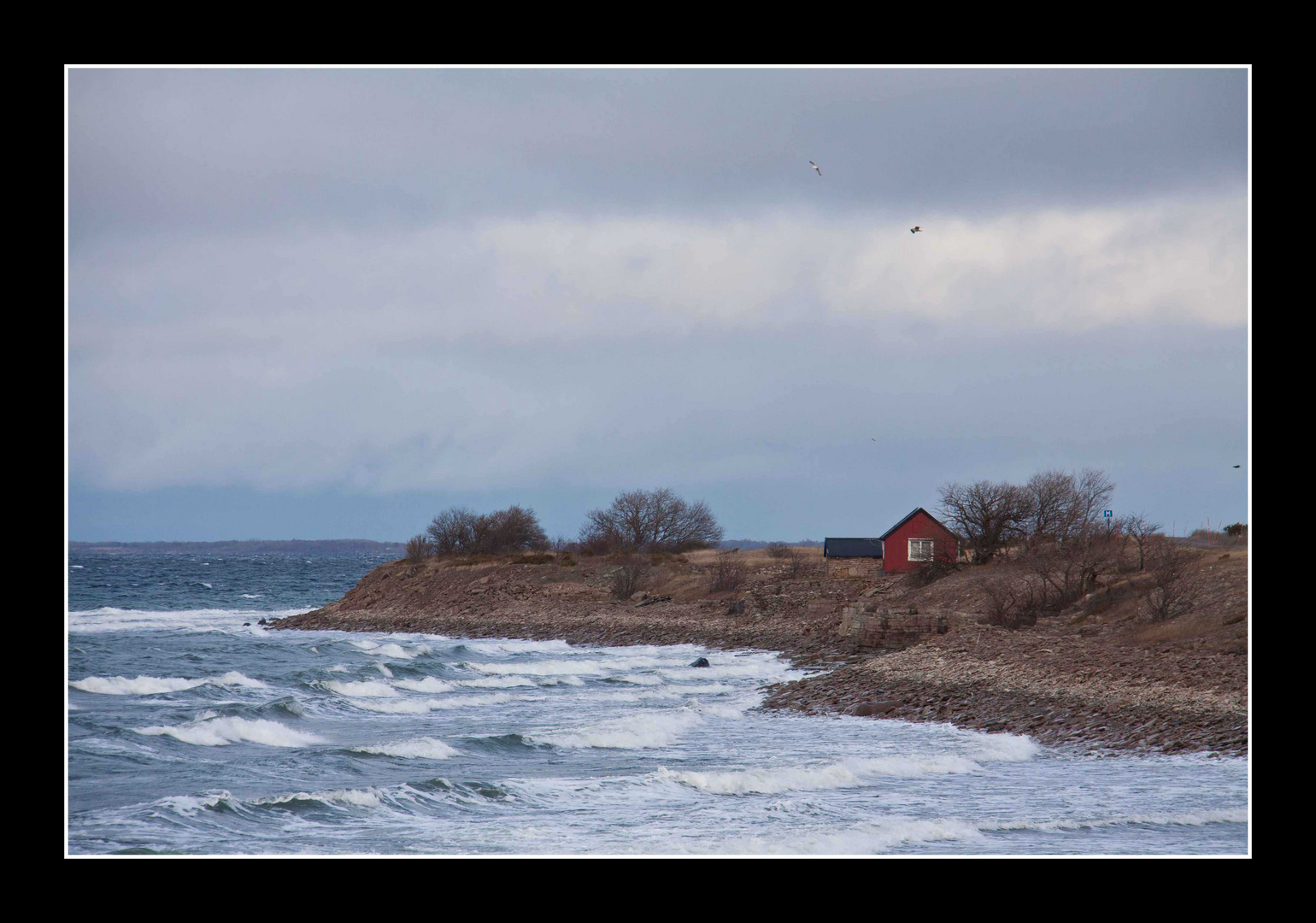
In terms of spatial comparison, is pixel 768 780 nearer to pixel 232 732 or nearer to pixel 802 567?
pixel 232 732

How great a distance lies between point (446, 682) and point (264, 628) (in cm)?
3069

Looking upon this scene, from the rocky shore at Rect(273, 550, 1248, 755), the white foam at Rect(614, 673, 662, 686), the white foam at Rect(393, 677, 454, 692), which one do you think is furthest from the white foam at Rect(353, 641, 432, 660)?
the white foam at Rect(614, 673, 662, 686)

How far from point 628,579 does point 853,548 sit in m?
15.3

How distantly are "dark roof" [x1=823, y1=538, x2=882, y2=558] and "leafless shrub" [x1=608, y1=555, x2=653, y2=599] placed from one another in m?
12.0

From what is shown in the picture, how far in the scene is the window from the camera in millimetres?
55438

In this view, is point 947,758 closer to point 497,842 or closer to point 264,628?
point 497,842

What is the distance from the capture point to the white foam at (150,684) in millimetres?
31109

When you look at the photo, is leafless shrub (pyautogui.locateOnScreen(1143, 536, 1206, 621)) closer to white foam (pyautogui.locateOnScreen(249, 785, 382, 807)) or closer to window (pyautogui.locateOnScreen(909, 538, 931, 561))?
window (pyautogui.locateOnScreen(909, 538, 931, 561))

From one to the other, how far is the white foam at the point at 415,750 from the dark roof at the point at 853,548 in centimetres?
4606

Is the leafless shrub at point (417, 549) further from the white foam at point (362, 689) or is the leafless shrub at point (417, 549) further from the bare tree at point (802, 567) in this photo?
the white foam at point (362, 689)

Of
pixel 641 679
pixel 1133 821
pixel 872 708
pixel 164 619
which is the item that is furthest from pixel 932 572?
pixel 164 619

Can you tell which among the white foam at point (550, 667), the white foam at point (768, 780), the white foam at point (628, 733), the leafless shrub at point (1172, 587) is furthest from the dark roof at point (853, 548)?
the white foam at point (768, 780)

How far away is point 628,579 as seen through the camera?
198ft
